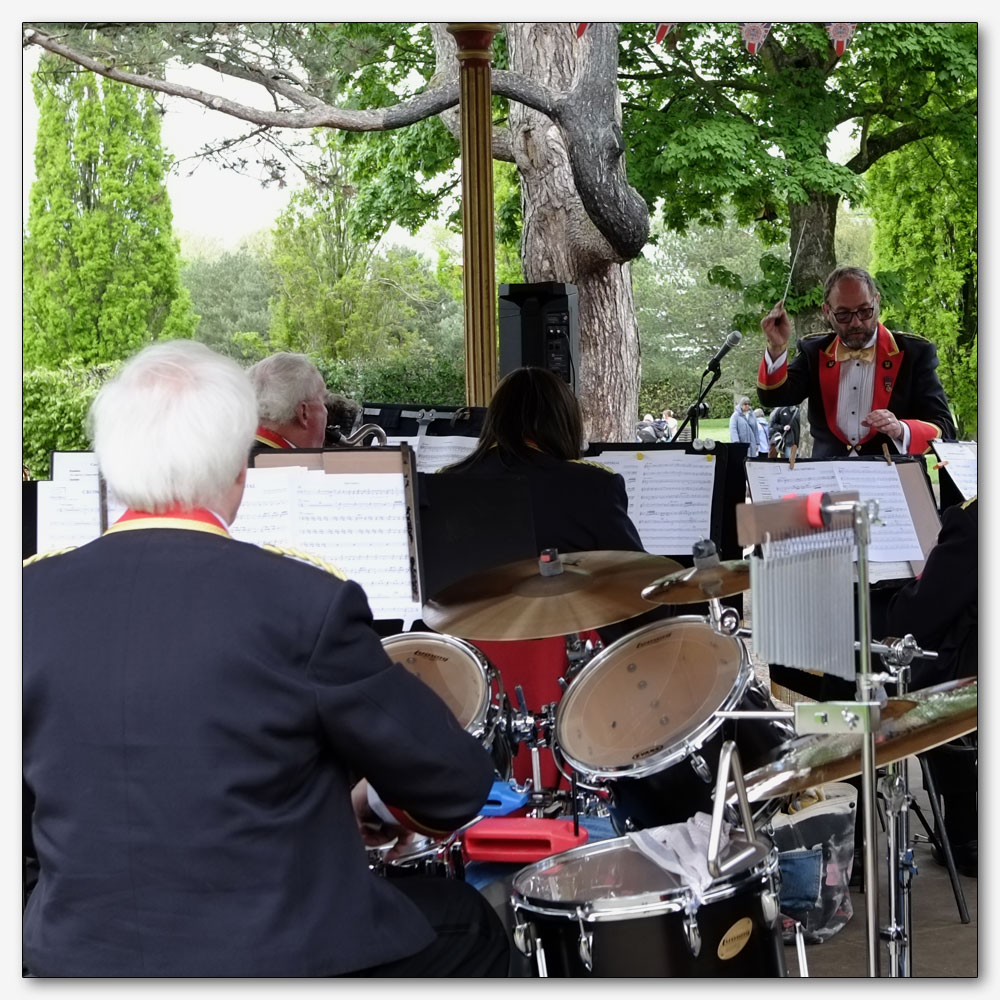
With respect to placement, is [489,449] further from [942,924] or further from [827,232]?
[827,232]

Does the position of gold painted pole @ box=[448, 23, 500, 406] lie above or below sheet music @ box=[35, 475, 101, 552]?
above

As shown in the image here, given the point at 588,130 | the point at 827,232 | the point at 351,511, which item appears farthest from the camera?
the point at 827,232

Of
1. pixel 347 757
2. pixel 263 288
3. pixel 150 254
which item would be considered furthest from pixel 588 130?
pixel 263 288

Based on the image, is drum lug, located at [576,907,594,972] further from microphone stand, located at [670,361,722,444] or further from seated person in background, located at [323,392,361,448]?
seated person in background, located at [323,392,361,448]

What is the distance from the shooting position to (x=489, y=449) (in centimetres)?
387

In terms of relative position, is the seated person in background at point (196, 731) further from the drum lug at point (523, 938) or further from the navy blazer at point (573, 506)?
the navy blazer at point (573, 506)

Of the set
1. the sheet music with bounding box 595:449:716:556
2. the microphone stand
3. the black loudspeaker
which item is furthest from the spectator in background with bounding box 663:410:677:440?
the sheet music with bounding box 595:449:716:556

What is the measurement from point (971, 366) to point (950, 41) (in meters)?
3.47

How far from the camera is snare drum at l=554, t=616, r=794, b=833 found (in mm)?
2504

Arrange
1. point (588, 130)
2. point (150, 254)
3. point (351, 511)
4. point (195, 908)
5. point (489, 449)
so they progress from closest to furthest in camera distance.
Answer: point (195, 908), point (351, 511), point (489, 449), point (588, 130), point (150, 254)

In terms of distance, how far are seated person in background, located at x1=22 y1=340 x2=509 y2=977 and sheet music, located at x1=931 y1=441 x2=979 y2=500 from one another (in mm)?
2322

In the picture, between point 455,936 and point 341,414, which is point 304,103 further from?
point 455,936

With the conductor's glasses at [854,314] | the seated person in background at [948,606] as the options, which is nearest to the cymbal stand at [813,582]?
the seated person in background at [948,606]

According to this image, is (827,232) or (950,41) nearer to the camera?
(950,41)
